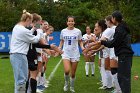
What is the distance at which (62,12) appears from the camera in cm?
4153

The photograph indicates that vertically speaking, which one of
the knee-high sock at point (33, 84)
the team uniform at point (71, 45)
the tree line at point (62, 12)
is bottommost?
the knee-high sock at point (33, 84)

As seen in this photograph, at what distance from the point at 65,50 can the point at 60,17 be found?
94.0 ft

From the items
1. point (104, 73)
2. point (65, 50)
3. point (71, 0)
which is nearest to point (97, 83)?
point (104, 73)

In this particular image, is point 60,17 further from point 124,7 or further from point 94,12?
point 124,7

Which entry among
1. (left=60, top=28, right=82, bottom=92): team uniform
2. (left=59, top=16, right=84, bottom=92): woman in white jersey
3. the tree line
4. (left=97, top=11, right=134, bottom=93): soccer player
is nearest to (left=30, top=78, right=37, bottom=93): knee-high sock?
(left=59, top=16, right=84, bottom=92): woman in white jersey

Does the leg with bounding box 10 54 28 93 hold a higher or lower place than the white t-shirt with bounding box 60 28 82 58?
lower

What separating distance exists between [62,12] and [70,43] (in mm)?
29485

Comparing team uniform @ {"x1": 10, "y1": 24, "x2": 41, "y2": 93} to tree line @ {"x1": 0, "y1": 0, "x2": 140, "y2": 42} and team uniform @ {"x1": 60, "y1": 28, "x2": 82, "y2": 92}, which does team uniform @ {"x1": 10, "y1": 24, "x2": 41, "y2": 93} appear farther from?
tree line @ {"x1": 0, "y1": 0, "x2": 140, "y2": 42}

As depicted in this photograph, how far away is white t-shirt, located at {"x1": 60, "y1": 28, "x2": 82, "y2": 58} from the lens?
1219cm

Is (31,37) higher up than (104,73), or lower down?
higher up

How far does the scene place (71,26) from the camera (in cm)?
1228

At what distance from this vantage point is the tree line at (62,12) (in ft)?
126

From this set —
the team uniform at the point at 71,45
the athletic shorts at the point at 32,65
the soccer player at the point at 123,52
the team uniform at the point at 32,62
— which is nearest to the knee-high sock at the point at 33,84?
the team uniform at the point at 32,62

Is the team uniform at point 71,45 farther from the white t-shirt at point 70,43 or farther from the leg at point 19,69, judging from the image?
the leg at point 19,69
